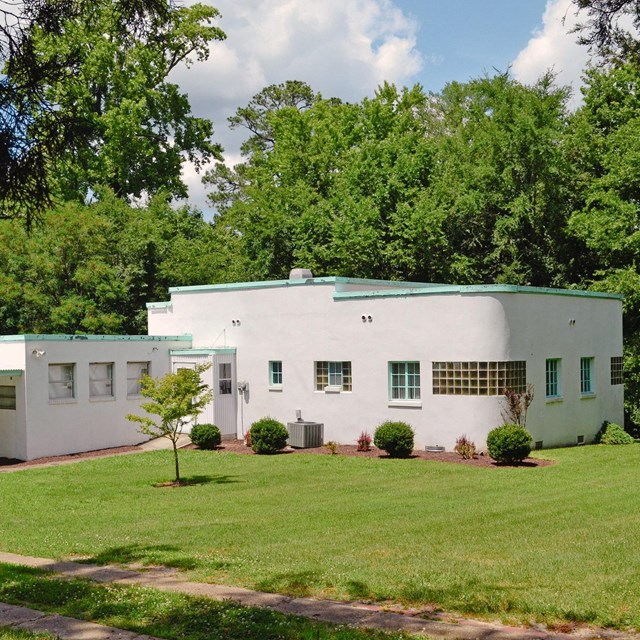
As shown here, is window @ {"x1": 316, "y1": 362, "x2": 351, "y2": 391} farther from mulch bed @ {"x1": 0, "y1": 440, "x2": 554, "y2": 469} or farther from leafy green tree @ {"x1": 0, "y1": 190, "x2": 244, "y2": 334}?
leafy green tree @ {"x1": 0, "y1": 190, "x2": 244, "y2": 334}

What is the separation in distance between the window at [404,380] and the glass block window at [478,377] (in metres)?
0.73

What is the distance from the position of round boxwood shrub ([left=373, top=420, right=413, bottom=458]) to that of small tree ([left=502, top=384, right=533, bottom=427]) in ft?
9.24

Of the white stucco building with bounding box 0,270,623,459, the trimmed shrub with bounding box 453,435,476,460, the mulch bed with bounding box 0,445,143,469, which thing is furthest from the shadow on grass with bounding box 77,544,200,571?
the white stucco building with bounding box 0,270,623,459

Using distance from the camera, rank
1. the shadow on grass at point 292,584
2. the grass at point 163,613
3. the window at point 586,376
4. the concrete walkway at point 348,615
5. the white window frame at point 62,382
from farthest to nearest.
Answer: the window at point 586,376, the white window frame at point 62,382, the shadow on grass at point 292,584, the concrete walkway at point 348,615, the grass at point 163,613

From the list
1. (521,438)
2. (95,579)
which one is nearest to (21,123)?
(95,579)

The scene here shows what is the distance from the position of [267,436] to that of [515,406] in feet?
24.2

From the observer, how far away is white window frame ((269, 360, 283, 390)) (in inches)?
1211

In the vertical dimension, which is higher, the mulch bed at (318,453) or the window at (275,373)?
the window at (275,373)

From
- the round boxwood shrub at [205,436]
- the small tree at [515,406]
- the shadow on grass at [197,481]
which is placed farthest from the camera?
the round boxwood shrub at [205,436]

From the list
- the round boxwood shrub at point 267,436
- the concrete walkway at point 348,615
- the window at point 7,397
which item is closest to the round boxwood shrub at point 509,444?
the round boxwood shrub at point 267,436

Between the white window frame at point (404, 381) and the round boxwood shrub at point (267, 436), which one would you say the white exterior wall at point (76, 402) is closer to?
the round boxwood shrub at point (267, 436)

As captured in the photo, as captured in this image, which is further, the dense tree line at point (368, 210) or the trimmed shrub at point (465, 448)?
the dense tree line at point (368, 210)

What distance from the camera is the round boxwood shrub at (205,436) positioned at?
2872cm

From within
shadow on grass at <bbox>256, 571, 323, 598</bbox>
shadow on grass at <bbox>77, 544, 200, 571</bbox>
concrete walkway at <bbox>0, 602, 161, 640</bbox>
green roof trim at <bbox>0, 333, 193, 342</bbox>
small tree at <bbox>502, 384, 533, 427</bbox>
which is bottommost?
shadow on grass at <bbox>77, 544, 200, 571</bbox>
